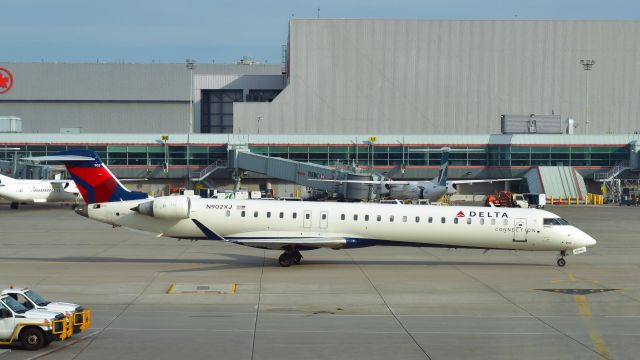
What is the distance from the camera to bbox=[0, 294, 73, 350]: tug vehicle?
63.1 ft

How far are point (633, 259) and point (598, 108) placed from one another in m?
74.8

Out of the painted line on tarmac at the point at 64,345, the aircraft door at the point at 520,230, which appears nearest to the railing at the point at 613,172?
the aircraft door at the point at 520,230

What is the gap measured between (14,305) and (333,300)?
10255 mm

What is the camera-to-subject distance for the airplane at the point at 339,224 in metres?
34.2

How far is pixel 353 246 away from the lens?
112ft

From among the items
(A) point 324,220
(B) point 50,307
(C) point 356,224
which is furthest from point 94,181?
(B) point 50,307

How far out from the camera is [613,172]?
98.6 m

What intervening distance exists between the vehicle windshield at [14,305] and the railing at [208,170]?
76.2m

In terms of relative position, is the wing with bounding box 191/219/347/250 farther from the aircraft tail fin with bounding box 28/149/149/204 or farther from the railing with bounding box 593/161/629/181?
the railing with bounding box 593/161/629/181

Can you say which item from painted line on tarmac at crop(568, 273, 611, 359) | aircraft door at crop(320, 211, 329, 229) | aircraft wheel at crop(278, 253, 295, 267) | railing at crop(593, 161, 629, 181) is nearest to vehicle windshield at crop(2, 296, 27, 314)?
painted line on tarmac at crop(568, 273, 611, 359)

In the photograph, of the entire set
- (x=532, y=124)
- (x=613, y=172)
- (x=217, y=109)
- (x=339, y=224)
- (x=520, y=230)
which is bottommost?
(x=520, y=230)

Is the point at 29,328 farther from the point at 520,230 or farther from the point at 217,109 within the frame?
the point at 217,109

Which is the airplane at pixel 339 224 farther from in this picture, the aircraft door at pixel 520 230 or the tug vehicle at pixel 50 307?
the tug vehicle at pixel 50 307

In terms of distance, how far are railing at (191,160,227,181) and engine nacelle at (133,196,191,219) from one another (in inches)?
2442
